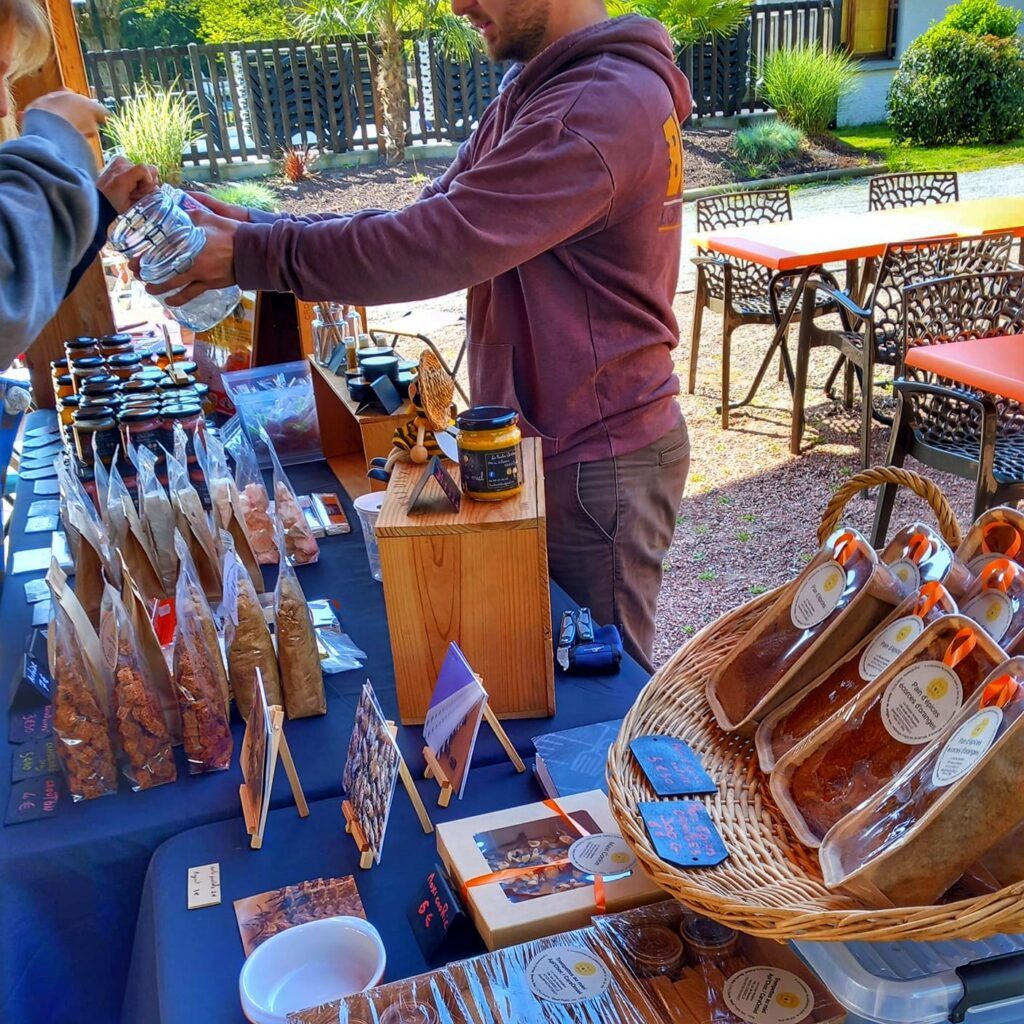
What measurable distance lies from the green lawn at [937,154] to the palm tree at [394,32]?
5.52m

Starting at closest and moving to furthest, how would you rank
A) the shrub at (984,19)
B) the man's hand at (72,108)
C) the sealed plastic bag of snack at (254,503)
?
the man's hand at (72,108) → the sealed plastic bag of snack at (254,503) → the shrub at (984,19)

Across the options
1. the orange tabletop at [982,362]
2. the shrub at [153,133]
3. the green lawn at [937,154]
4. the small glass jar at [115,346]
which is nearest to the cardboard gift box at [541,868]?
the small glass jar at [115,346]

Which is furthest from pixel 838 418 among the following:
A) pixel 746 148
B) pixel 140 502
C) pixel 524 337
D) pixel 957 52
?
pixel 957 52

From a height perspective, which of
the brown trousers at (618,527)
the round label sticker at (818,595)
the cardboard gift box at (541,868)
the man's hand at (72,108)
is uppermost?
the man's hand at (72,108)

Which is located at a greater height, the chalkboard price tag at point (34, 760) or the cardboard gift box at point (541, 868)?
the cardboard gift box at point (541, 868)

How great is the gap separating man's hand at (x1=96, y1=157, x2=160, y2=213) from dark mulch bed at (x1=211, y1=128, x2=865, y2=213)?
1007 centimetres

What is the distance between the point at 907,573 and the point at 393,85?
43.1ft

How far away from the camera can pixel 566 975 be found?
2.73ft

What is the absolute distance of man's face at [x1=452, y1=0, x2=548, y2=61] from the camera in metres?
1.68

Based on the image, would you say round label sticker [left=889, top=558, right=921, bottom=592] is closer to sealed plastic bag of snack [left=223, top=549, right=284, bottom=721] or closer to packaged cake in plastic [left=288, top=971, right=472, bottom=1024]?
packaged cake in plastic [left=288, top=971, right=472, bottom=1024]

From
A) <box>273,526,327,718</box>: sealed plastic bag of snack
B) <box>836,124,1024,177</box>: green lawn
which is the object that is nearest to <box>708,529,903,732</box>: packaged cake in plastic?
<box>273,526,327,718</box>: sealed plastic bag of snack

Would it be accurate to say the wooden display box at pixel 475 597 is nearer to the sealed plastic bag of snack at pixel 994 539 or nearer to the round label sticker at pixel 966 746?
the sealed plastic bag of snack at pixel 994 539

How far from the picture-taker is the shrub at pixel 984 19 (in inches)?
483

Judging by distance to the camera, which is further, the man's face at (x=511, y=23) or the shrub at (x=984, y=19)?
the shrub at (x=984, y=19)
